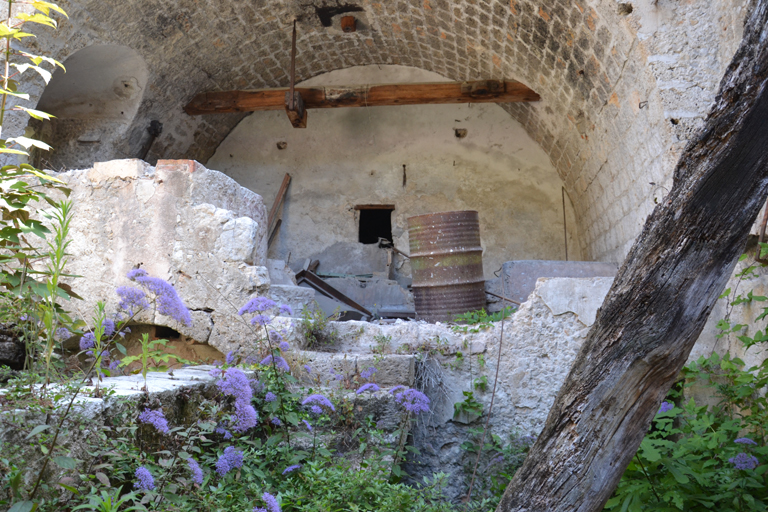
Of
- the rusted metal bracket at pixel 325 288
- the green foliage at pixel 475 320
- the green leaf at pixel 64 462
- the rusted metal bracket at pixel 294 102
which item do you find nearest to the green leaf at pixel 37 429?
the green leaf at pixel 64 462

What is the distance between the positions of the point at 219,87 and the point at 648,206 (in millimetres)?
5851

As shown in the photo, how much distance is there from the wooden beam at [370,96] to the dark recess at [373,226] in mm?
1914

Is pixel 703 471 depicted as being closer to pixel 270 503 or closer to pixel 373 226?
pixel 270 503

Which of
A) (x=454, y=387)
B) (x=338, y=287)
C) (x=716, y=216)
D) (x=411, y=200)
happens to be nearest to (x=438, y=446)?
(x=454, y=387)

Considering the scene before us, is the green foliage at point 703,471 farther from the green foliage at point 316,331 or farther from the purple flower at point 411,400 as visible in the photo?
the green foliage at point 316,331

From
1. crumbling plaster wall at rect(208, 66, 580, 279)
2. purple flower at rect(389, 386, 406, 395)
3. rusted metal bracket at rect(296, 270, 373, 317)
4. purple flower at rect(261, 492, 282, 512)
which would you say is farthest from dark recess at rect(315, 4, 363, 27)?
purple flower at rect(261, 492, 282, 512)

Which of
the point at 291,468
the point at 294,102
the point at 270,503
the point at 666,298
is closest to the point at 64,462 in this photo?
the point at 270,503

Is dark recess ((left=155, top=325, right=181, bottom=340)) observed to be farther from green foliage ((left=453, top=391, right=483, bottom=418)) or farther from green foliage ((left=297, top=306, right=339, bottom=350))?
green foliage ((left=453, top=391, right=483, bottom=418))

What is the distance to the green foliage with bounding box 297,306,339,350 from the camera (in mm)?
3855

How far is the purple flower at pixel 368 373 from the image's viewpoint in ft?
11.1

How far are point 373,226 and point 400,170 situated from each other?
40.8 inches

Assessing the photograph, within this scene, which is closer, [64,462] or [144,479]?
[64,462]

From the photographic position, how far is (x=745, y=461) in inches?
100

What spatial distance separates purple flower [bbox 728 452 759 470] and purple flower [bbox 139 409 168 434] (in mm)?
2363
